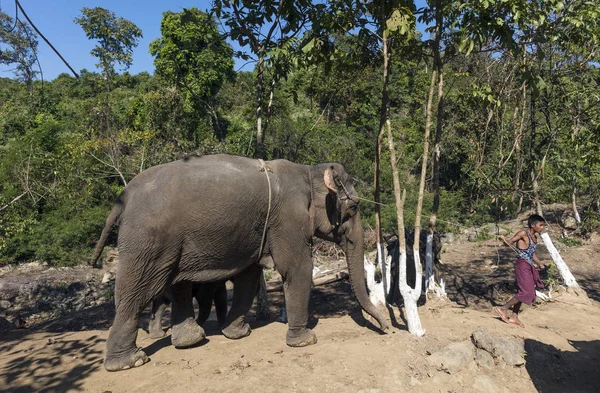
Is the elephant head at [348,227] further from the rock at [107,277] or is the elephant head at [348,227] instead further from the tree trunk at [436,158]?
the rock at [107,277]

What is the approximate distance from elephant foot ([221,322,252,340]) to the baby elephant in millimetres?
796

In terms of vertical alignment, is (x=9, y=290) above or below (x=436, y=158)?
below

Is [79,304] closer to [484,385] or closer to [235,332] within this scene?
[235,332]

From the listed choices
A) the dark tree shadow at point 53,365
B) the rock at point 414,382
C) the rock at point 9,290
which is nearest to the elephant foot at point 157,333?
the dark tree shadow at point 53,365

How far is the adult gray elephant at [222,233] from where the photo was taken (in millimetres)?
5141

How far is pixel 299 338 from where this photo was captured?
5.87 metres

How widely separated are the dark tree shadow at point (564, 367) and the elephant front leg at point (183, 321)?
13.4 ft

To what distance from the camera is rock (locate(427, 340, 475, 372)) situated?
5074mm

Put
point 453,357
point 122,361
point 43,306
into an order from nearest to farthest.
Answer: point 122,361, point 453,357, point 43,306

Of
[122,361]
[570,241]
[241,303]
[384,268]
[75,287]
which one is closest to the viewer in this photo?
[122,361]

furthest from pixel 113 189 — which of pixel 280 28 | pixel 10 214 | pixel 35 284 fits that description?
pixel 280 28

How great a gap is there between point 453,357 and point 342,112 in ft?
83.7

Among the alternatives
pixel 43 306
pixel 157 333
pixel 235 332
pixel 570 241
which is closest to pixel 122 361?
pixel 235 332

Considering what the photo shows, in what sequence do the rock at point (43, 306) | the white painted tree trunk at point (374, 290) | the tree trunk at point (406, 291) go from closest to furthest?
the tree trunk at point (406, 291), the white painted tree trunk at point (374, 290), the rock at point (43, 306)
